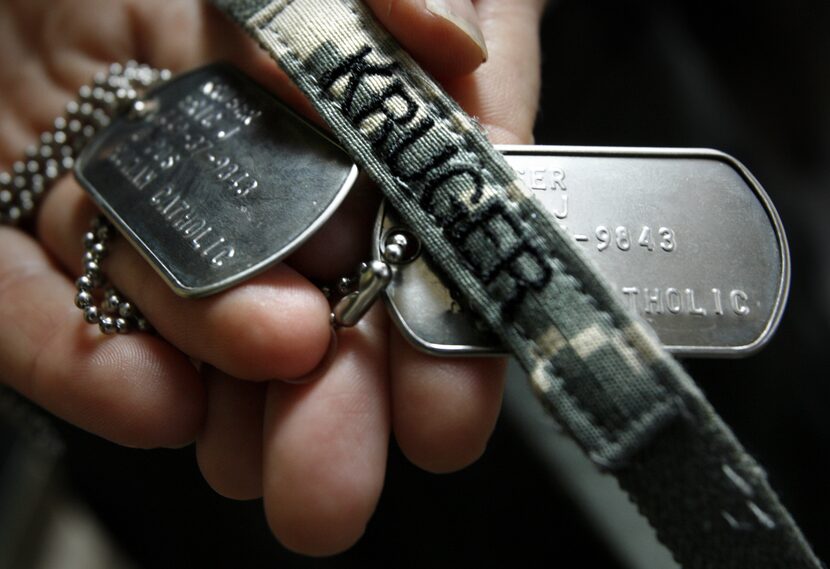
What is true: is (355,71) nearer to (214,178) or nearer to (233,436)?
(214,178)

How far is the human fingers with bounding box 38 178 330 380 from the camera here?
0.47m

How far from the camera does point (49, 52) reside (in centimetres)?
77

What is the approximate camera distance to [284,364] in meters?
0.47

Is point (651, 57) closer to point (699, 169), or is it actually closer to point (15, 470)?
point (699, 169)

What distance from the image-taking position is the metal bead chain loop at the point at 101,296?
1.80ft

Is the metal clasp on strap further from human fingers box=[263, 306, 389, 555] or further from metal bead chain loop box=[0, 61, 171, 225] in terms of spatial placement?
metal bead chain loop box=[0, 61, 171, 225]

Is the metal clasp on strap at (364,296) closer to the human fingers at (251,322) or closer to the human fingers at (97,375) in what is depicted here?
the human fingers at (251,322)

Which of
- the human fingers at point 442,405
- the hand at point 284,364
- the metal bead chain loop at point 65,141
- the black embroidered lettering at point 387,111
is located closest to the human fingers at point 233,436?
the hand at point 284,364

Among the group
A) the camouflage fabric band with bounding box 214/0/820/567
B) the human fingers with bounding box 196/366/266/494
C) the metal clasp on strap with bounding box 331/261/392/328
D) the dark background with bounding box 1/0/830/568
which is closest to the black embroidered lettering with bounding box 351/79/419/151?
the camouflage fabric band with bounding box 214/0/820/567

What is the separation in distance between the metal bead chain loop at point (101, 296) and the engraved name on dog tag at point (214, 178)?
34mm

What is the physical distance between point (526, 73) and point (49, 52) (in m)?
0.53

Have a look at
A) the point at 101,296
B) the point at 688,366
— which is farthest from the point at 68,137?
the point at 688,366

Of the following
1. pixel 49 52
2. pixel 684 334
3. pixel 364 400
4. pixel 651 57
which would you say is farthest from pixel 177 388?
pixel 651 57

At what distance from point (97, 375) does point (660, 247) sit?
1.42 feet
